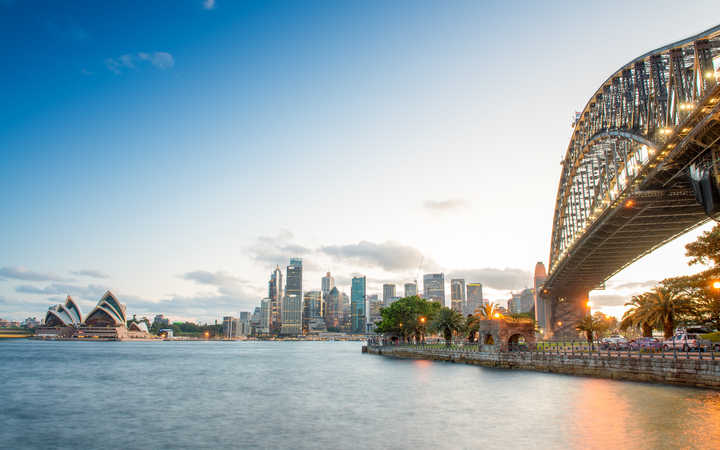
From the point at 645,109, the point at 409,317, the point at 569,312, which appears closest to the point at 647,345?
the point at 645,109

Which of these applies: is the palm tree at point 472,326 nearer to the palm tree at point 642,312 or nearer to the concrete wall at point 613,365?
the concrete wall at point 613,365

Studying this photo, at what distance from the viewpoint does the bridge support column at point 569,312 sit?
9762cm

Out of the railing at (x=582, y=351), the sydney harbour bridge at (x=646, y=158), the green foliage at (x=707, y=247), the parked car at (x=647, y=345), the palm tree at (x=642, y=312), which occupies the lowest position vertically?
the railing at (x=582, y=351)

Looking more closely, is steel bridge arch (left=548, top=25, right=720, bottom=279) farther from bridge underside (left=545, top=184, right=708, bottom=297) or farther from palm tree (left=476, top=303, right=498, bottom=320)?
palm tree (left=476, top=303, right=498, bottom=320)

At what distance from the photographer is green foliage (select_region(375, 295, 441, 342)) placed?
10432 centimetres

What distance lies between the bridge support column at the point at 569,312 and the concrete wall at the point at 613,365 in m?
39.3

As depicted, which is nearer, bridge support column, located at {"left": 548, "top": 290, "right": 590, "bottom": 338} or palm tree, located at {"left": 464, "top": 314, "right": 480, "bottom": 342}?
palm tree, located at {"left": 464, "top": 314, "right": 480, "bottom": 342}

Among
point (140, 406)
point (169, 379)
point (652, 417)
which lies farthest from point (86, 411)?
point (652, 417)

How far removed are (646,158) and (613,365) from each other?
24593 millimetres

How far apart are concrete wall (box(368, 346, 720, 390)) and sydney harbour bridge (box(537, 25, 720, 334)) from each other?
33.2 feet

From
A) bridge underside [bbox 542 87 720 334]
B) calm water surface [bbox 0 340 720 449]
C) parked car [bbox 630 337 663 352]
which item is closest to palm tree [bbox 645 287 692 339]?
parked car [bbox 630 337 663 352]

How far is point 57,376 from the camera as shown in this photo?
209 feet

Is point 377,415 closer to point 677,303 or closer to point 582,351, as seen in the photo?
point 582,351

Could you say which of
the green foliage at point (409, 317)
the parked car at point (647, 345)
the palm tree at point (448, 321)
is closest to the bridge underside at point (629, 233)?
the parked car at point (647, 345)
